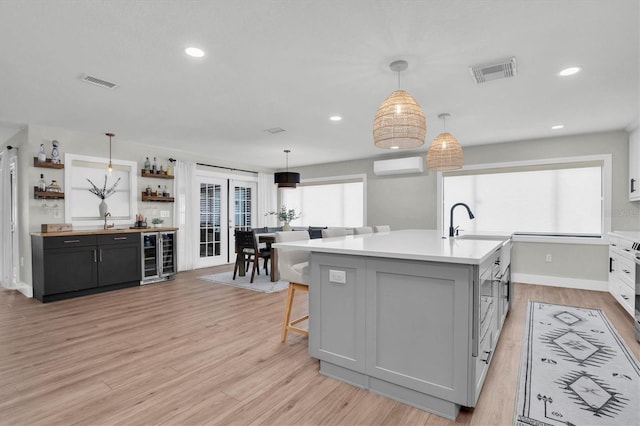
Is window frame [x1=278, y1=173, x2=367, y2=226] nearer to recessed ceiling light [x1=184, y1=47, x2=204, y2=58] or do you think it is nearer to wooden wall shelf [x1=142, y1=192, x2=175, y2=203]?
wooden wall shelf [x1=142, y1=192, x2=175, y2=203]

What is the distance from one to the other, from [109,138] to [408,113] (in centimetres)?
509

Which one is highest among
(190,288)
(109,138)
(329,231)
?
(109,138)

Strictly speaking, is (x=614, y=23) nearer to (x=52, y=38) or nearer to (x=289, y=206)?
(x=52, y=38)

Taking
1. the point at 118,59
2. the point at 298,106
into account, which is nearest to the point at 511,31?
the point at 298,106

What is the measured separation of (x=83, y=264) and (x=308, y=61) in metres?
4.28

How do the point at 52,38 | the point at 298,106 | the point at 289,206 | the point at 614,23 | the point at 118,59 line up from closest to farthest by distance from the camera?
the point at 614,23
the point at 52,38
the point at 118,59
the point at 298,106
the point at 289,206

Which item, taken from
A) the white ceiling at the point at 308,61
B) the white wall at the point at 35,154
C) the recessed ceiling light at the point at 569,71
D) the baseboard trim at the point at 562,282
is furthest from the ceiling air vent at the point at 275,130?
the baseboard trim at the point at 562,282

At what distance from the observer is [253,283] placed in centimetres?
528

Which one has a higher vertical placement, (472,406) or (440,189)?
(440,189)

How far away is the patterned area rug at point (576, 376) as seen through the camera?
185 cm

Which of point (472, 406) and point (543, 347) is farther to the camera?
point (543, 347)

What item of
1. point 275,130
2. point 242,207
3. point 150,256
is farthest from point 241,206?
point 275,130

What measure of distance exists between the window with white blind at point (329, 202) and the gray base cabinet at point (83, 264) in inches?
163

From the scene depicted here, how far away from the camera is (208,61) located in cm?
269
